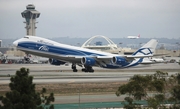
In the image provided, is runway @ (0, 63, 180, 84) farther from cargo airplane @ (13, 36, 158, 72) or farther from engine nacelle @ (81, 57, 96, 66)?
cargo airplane @ (13, 36, 158, 72)

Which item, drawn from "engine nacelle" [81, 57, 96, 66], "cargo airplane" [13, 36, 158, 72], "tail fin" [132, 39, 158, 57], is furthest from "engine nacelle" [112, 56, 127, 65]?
"tail fin" [132, 39, 158, 57]

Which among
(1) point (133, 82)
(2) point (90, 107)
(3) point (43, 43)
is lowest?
(2) point (90, 107)

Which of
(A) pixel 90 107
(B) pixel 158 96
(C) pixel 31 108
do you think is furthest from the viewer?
(A) pixel 90 107

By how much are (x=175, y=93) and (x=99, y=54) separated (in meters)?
43.6

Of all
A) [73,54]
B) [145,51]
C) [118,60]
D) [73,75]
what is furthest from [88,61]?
[145,51]

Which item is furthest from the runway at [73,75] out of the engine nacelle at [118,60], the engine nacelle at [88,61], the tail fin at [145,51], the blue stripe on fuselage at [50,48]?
the blue stripe on fuselage at [50,48]

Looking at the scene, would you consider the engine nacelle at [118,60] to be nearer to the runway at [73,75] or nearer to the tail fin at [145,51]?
the runway at [73,75]

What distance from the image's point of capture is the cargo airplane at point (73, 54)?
6788cm

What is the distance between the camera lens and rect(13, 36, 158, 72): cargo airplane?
6788cm

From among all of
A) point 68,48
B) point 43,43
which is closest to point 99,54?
point 68,48

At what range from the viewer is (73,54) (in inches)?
2773

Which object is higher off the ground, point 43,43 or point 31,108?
point 43,43

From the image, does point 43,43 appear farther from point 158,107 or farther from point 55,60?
point 158,107

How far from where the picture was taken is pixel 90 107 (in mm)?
36156
